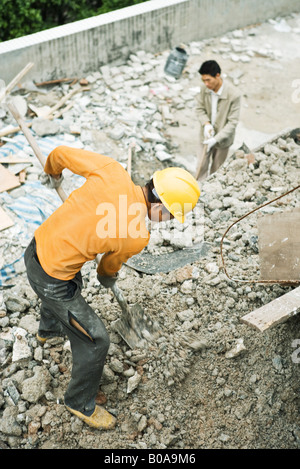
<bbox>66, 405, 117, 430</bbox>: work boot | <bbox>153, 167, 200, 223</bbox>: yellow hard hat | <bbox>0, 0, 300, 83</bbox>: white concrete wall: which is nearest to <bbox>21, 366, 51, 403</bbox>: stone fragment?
<bbox>66, 405, 117, 430</bbox>: work boot

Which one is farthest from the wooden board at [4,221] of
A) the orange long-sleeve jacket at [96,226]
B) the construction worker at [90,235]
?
the orange long-sleeve jacket at [96,226]

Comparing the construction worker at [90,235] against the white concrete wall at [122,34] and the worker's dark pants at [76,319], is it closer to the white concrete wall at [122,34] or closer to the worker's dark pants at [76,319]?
the worker's dark pants at [76,319]

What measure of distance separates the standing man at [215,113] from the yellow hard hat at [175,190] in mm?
2551

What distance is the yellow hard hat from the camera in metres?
3.37

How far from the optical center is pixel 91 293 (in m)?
4.64

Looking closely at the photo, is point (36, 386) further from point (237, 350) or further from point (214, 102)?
point (214, 102)

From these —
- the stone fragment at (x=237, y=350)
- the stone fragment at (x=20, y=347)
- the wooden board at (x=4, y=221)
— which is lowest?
the stone fragment at (x=20, y=347)

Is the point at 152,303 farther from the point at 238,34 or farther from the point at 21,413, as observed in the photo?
the point at 238,34

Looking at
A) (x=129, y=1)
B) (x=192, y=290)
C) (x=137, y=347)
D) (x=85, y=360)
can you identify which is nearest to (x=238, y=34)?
(x=129, y=1)

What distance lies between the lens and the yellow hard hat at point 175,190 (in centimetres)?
337

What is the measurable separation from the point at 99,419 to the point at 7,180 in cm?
329

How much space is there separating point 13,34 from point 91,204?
6.57 meters

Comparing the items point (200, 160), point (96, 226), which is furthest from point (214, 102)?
point (96, 226)

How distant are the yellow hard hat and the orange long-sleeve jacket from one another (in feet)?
0.50
